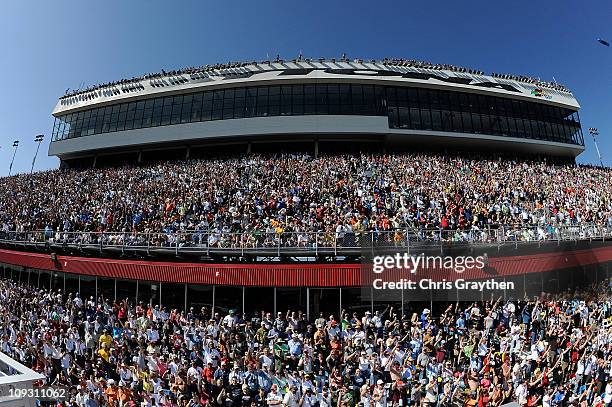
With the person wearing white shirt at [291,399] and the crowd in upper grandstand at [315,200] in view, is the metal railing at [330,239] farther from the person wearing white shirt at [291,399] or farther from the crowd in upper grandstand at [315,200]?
the person wearing white shirt at [291,399]

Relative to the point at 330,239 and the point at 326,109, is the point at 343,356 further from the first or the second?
the point at 326,109

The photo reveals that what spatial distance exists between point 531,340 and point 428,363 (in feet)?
12.2

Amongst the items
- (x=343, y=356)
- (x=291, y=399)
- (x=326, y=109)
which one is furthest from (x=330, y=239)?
(x=326, y=109)

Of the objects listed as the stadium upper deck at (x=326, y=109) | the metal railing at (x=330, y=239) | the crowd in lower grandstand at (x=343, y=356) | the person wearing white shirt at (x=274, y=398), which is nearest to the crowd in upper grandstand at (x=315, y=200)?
the metal railing at (x=330, y=239)

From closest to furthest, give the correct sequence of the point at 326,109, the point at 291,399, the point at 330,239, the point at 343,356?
the point at 291,399
the point at 343,356
the point at 330,239
the point at 326,109

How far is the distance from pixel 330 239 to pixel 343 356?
475 cm

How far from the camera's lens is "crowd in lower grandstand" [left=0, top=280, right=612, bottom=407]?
11531mm

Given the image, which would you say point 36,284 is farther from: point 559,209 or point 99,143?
point 559,209

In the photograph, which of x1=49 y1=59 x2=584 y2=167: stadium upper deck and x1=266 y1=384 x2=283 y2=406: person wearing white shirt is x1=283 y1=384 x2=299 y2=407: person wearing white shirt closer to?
x1=266 y1=384 x2=283 y2=406: person wearing white shirt

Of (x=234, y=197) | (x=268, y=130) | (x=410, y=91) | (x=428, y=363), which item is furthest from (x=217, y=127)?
(x=428, y=363)

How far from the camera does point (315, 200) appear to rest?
83.6ft

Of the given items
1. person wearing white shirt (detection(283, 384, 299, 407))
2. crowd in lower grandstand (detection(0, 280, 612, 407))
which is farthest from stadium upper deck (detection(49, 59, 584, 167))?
person wearing white shirt (detection(283, 384, 299, 407))

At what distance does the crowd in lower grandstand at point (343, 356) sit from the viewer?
37.8 ft

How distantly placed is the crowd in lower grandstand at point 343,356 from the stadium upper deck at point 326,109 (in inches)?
1051
